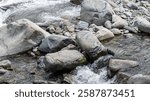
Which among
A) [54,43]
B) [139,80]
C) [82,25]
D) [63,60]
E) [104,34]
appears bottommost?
[82,25]

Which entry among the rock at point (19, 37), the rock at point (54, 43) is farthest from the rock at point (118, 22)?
the rock at point (19, 37)

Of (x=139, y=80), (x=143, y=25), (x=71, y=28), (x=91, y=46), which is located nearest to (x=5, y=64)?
(x=91, y=46)

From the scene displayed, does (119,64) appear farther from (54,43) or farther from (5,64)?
(5,64)

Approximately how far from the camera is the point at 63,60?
8938 millimetres

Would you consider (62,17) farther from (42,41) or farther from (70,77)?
(70,77)

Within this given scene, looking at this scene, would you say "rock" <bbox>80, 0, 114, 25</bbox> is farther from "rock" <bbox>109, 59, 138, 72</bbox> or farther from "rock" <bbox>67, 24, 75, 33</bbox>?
"rock" <bbox>109, 59, 138, 72</bbox>

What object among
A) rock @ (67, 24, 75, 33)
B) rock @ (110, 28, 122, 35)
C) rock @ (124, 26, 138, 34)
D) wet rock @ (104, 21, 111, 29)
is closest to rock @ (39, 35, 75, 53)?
rock @ (67, 24, 75, 33)

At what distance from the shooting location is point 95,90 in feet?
22.6

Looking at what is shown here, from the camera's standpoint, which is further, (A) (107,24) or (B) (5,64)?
(A) (107,24)

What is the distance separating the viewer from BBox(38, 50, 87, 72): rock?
8.87 metres

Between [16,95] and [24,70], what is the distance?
253 cm

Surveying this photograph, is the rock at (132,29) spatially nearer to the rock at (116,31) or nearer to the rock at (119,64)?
the rock at (116,31)

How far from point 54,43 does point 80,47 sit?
2.50 ft

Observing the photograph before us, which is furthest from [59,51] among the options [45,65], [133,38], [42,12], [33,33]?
[42,12]
